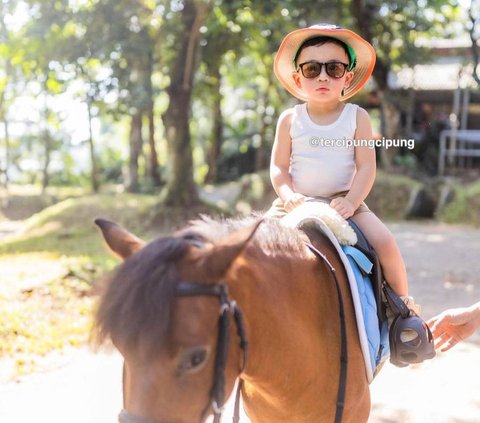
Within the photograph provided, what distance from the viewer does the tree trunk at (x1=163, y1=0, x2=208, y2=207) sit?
1141cm

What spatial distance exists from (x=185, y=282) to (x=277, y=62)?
5.54 ft

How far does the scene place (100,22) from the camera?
404 inches

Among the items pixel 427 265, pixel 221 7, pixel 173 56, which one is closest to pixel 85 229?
pixel 173 56

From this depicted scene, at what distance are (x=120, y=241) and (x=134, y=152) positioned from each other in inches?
668

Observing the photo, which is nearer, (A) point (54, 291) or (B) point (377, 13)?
(A) point (54, 291)

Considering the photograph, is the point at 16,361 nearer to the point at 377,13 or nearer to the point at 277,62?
the point at 277,62

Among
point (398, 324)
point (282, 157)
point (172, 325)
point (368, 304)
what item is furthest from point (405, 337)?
point (172, 325)

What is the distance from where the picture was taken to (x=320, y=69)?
8.36 ft

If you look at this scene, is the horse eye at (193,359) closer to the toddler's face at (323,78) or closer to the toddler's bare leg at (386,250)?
the toddler's bare leg at (386,250)

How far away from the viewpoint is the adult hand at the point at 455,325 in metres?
2.58

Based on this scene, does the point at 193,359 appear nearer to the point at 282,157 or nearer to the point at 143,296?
the point at 143,296

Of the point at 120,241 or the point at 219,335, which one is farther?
the point at 120,241

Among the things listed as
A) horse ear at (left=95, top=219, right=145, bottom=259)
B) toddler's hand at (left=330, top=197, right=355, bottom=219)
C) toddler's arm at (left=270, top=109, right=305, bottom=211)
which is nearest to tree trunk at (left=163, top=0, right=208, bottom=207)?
toddler's arm at (left=270, top=109, right=305, bottom=211)

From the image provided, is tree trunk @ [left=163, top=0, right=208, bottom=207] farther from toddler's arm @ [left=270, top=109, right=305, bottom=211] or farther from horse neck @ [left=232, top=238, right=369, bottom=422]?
horse neck @ [left=232, top=238, right=369, bottom=422]
